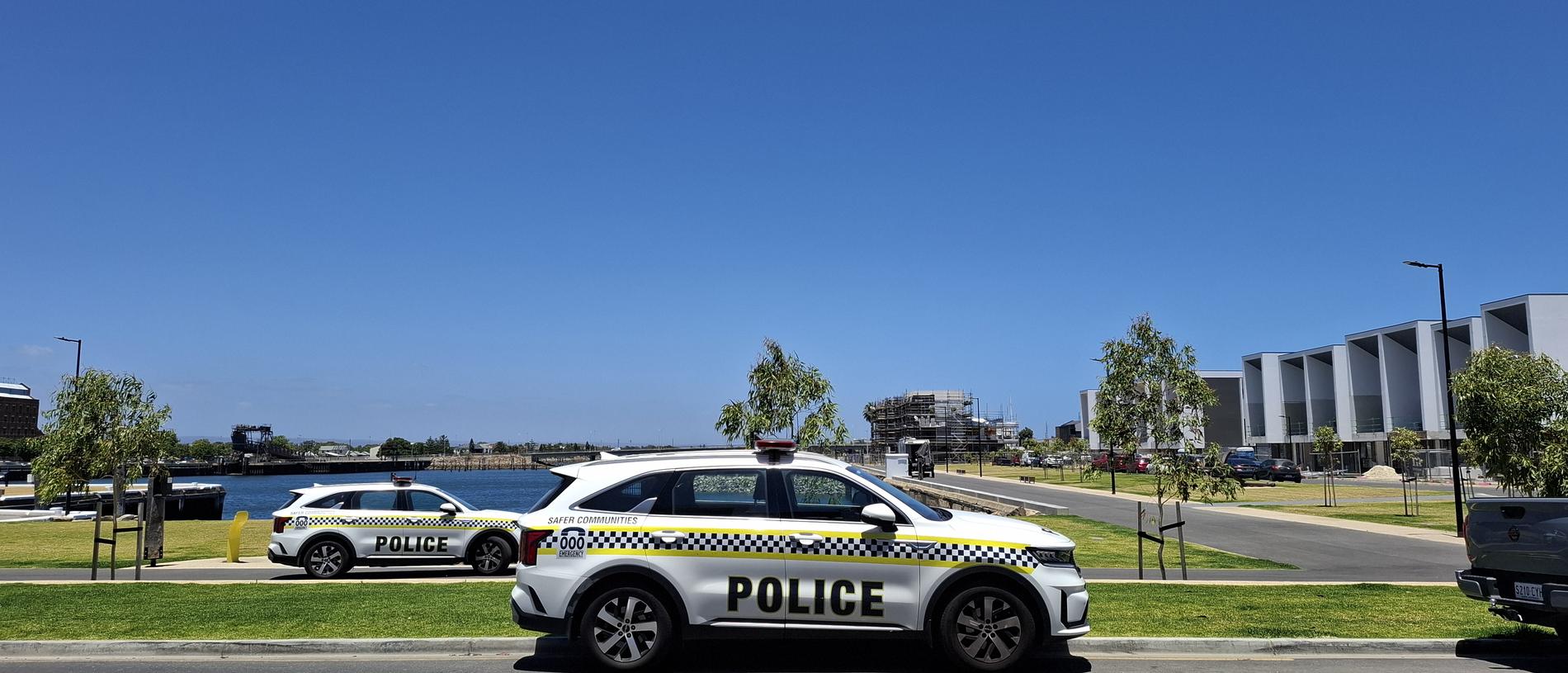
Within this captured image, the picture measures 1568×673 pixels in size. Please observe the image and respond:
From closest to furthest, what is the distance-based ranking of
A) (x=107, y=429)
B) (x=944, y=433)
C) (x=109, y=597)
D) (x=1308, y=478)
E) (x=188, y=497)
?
1. (x=109, y=597)
2. (x=107, y=429)
3. (x=188, y=497)
4. (x=1308, y=478)
5. (x=944, y=433)

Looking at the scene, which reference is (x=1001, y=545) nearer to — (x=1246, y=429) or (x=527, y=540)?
(x=527, y=540)

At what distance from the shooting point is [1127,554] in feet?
67.7

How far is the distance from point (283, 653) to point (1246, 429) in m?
96.3

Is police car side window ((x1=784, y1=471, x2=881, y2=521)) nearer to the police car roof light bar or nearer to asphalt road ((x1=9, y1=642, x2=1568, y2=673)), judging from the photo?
the police car roof light bar

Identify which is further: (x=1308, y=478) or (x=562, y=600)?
(x=1308, y=478)

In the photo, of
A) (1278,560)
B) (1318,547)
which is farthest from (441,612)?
(1318,547)

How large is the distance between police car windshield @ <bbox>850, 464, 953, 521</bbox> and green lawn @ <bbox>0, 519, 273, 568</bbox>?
18.9 m

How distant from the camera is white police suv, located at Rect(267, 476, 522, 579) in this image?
→ 1658 cm

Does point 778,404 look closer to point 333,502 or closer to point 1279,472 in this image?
point 333,502

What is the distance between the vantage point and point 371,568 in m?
18.6

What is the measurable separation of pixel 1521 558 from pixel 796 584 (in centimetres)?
630

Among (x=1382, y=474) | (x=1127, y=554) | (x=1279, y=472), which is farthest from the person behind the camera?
(x=1382, y=474)

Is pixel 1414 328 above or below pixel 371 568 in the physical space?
above

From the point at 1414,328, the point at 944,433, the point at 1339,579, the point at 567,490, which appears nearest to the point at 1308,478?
the point at 1414,328
